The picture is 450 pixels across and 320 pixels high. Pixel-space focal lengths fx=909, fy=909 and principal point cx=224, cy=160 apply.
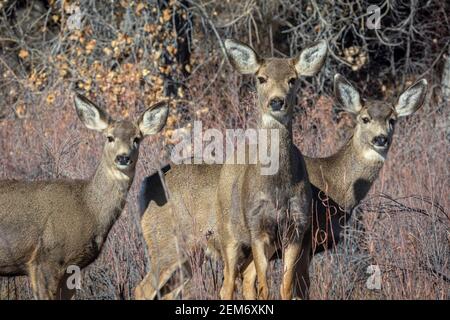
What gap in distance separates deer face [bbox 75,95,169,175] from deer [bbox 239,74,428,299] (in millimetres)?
1301

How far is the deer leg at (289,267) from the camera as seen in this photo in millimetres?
6273

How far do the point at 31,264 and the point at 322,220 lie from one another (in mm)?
2278

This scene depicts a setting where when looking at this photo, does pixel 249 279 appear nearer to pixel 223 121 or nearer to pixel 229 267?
pixel 229 267

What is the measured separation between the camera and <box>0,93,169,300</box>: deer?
6102 millimetres

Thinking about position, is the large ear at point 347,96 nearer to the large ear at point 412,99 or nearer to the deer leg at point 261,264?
the large ear at point 412,99

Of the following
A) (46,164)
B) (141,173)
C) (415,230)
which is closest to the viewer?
(415,230)

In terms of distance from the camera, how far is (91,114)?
22.5ft

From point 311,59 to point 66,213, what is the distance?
228 cm

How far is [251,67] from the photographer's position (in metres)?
7.04

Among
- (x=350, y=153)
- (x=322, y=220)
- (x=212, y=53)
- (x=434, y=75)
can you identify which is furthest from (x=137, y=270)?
(x=434, y=75)

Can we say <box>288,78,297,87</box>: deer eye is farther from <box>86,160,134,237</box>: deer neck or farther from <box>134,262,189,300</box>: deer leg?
<box>134,262,189,300</box>: deer leg

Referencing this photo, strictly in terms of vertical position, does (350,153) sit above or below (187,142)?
above

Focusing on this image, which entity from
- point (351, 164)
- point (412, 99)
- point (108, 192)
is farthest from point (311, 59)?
point (108, 192)

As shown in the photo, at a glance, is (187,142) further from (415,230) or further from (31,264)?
(31,264)
